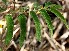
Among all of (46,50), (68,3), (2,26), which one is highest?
(68,3)

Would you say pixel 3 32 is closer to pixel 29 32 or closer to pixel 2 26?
pixel 2 26

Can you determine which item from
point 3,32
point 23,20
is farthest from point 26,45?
point 23,20

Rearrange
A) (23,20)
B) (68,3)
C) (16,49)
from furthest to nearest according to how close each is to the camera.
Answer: (68,3) < (16,49) < (23,20)

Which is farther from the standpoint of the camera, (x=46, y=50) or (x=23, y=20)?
(x=46, y=50)

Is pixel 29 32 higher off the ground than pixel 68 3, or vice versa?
pixel 68 3

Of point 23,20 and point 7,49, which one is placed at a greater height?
point 23,20

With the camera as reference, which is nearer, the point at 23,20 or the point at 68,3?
the point at 23,20

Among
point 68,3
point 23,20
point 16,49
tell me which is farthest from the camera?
point 68,3

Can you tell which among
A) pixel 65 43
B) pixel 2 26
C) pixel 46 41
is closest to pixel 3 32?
pixel 2 26

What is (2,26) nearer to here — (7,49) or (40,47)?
(7,49)
